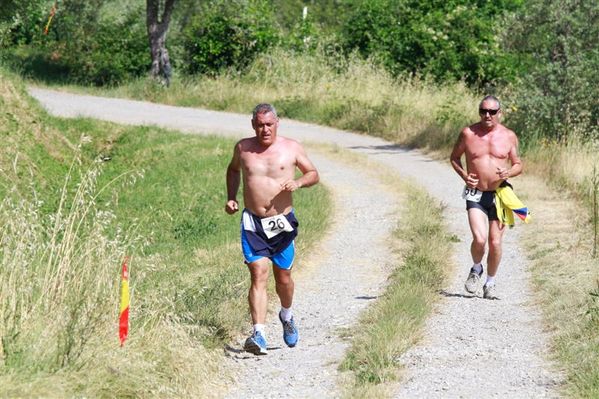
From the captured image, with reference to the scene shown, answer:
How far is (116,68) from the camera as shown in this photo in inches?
1334

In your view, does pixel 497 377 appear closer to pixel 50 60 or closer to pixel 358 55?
pixel 358 55

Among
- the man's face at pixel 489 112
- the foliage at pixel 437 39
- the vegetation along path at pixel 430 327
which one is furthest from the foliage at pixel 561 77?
the man's face at pixel 489 112

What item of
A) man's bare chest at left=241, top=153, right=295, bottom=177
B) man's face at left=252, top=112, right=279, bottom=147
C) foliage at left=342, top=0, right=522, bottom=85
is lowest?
foliage at left=342, top=0, right=522, bottom=85

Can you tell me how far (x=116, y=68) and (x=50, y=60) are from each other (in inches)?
130

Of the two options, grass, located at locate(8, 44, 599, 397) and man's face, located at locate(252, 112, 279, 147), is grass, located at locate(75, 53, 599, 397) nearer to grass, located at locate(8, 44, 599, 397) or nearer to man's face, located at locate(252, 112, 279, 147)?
grass, located at locate(8, 44, 599, 397)

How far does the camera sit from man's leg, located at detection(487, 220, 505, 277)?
11.4 metres

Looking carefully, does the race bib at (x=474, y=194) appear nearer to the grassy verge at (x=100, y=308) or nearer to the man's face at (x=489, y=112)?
the man's face at (x=489, y=112)

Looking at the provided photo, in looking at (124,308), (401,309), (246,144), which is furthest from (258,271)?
(124,308)

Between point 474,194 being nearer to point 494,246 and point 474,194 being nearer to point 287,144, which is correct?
point 494,246

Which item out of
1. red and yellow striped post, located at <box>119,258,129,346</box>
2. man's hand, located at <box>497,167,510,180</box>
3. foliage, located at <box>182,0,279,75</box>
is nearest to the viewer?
red and yellow striped post, located at <box>119,258,129,346</box>

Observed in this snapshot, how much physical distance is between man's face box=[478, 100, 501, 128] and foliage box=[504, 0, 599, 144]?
9532 mm

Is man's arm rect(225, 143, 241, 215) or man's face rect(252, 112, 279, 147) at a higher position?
man's face rect(252, 112, 279, 147)

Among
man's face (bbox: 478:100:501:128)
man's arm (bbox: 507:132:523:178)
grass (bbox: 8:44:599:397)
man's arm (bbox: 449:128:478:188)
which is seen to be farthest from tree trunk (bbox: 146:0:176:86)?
man's arm (bbox: 507:132:523:178)

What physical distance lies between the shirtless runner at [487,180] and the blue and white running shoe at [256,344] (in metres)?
2.95
